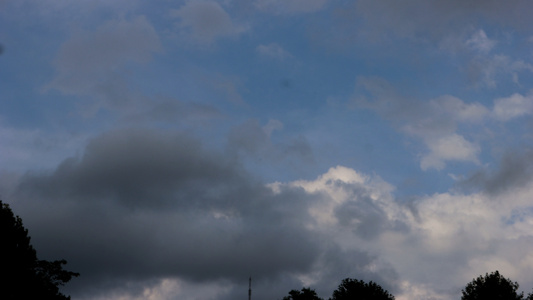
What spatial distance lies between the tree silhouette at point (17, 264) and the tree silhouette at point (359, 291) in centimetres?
4771

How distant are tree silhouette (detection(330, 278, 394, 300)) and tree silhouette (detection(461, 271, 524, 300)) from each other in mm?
13782

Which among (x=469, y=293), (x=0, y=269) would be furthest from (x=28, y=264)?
(x=469, y=293)

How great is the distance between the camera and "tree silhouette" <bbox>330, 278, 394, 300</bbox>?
94.1 metres

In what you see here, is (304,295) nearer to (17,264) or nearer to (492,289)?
(492,289)

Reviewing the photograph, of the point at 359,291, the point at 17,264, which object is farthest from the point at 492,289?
the point at 17,264

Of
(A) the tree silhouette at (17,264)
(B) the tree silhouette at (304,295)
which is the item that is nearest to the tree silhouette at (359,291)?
(B) the tree silhouette at (304,295)

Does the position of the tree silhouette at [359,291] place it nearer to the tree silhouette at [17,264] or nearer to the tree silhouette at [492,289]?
the tree silhouette at [492,289]

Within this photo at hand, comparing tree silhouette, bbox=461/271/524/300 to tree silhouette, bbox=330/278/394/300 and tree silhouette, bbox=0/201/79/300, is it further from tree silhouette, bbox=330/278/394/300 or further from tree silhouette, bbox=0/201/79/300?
tree silhouette, bbox=0/201/79/300

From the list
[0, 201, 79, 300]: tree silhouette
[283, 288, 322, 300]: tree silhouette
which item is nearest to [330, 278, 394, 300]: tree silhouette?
[283, 288, 322, 300]: tree silhouette

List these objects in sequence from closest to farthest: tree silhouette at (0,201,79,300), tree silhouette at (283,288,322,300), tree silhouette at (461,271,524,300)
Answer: tree silhouette at (0,201,79,300) < tree silhouette at (461,271,524,300) < tree silhouette at (283,288,322,300)

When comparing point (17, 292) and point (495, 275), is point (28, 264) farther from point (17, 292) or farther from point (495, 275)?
point (495, 275)

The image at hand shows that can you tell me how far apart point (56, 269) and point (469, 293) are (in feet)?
198

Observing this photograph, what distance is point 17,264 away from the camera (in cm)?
6397

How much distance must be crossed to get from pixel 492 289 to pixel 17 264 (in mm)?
66527
